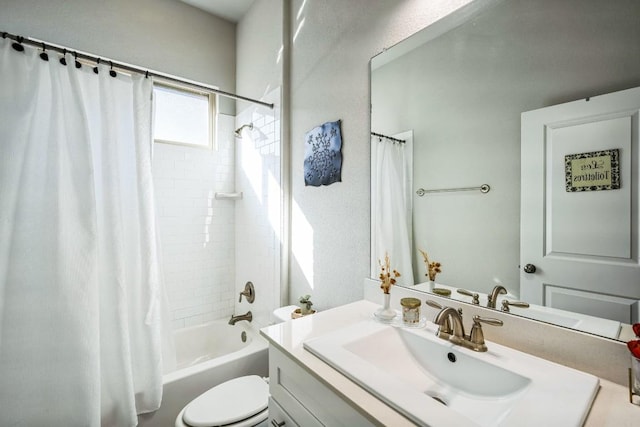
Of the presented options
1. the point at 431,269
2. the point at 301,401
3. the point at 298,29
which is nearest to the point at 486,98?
the point at 431,269

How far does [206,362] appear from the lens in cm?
177

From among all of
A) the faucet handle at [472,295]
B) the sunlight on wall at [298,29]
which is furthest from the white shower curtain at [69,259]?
the faucet handle at [472,295]

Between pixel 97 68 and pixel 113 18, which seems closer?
pixel 97 68

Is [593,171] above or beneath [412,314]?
above

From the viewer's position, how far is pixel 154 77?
5.60 ft

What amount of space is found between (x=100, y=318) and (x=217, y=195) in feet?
4.13

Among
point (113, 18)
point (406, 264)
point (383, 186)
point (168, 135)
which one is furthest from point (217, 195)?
point (406, 264)

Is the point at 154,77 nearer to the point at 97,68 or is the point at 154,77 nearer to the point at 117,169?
the point at 97,68

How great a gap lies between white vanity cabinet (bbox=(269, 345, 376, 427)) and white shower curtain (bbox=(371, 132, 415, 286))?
60cm

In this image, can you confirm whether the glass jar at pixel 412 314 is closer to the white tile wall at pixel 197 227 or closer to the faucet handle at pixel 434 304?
the faucet handle at pixel 434 304

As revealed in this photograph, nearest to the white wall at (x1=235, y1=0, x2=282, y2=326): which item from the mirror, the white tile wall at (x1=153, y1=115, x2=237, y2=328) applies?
the white tile wall at (x1=153, y1=115, x2=237, y2=328)

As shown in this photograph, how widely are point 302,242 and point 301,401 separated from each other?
1068 millimetres

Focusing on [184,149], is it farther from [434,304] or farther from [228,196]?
[434,304]

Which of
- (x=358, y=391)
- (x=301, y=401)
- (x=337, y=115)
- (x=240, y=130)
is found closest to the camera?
(x=358, y=391)
